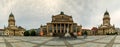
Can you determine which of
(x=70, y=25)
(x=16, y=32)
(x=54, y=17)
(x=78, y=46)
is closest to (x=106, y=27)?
(x=70, y=25)

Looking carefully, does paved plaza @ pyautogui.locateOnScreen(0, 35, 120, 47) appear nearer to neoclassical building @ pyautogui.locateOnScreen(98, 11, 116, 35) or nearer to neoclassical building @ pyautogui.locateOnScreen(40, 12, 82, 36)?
neoclassical building @ pyautogui.locateOnScreen(40, 12, 82, 36)

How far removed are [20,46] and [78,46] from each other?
858 cm

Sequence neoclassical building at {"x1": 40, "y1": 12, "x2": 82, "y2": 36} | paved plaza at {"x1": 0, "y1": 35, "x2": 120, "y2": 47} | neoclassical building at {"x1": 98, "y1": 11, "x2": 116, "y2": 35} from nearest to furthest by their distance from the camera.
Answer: paved plaza at {"x1": 0, "y1": 35, "x2": 120, "y2": 47} → neoclassical building at {"x1": 98, "y1": 11, "x2": 116, "y2": 35} → neoclassical building at {"x1": 40, "y1": 12, "x2": 82, "y2": 36}

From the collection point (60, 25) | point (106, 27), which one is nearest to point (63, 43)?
point (60, 25)

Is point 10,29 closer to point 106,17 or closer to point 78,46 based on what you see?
point 106,17

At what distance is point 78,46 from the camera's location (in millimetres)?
32750

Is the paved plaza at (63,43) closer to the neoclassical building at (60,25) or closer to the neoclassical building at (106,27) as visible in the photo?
the neoclassical building at (60,25)

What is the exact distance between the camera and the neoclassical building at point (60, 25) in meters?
150

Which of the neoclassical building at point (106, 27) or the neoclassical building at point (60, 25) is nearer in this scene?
the neoclassical building at point (106, 27)

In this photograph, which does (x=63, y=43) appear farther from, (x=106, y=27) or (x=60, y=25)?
(x=106, y=27)

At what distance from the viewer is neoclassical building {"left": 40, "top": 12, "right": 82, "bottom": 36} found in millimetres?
150500

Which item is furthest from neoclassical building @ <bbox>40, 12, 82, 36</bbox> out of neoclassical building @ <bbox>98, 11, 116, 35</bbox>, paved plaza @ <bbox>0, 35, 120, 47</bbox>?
paved plaza @ <bbox>0, 35, 120, 47</bbox>

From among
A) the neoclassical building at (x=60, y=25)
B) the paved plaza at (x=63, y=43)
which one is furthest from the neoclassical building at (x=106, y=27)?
the paved plaza at (x=63, y=43)

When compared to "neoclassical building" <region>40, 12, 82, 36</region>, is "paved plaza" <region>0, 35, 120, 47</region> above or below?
below
